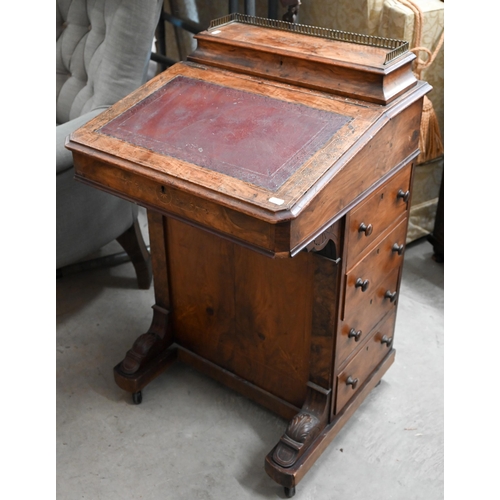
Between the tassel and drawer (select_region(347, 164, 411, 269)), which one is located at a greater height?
drawer (select_region(347, 164, 411, 269))

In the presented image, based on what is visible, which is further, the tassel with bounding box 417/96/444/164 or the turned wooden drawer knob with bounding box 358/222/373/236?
the tassel with bounding box 417/96/444/164

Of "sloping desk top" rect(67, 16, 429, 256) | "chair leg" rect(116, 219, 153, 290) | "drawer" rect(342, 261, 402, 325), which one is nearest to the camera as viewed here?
"sloping desk top" rect(67, 16, 429, 256)

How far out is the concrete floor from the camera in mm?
1938

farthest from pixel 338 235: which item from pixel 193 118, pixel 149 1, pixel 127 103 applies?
pixel 149 1

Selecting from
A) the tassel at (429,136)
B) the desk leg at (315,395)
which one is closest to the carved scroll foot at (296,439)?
the desk leg at (315,395)

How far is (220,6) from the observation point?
122 inches

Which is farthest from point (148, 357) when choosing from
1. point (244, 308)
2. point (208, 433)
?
point (244, 308)

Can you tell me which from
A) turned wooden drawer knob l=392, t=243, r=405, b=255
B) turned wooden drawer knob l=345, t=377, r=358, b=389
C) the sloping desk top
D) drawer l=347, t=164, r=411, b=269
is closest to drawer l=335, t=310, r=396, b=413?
turned wooden drawer knob l=345, t=377, r=358, b=389

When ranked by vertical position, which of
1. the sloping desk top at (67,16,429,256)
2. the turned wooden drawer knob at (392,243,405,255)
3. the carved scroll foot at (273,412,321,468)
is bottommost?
the carved scroll foot at (273,412,321,468)

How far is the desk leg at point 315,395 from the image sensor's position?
1749 mm

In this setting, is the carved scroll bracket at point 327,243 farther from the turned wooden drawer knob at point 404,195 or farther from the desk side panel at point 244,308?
the turned wooden drawer knob at point 404,195

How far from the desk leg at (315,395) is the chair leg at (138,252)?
1060mm

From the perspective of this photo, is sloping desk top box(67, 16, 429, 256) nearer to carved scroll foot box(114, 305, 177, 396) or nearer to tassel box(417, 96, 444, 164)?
carved scroll foot box(114, 305, 177, 396)

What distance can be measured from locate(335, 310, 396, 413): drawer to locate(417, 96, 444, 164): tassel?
2.85 feet
